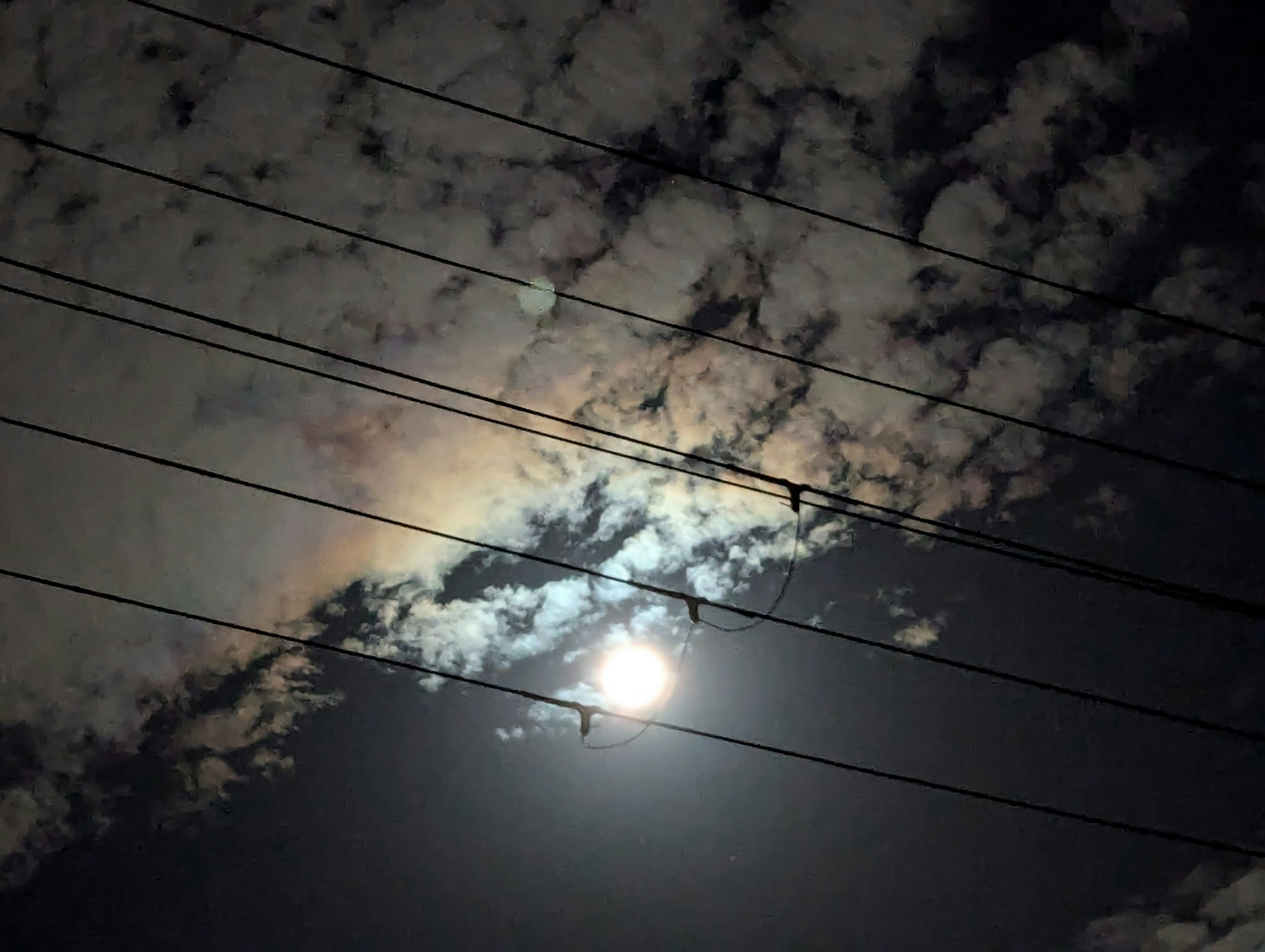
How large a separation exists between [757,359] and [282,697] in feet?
13.0

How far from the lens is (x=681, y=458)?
496 centimetres

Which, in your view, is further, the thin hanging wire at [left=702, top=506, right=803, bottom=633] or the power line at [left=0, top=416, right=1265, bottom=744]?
the thin hanging wire at [left=702, top=506, right=803, bottom=633]

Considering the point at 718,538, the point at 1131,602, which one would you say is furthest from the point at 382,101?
the point at 1131,602

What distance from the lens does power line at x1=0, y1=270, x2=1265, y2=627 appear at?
3.35 meters

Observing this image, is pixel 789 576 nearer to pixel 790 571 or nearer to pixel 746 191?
pixel 790 571

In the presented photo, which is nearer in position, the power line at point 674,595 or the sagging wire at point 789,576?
the power line at point 674,595

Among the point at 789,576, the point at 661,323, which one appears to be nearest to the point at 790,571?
the point at 789,576

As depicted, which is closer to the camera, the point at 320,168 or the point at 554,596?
the point at 320,168

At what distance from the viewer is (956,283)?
4.64 metres

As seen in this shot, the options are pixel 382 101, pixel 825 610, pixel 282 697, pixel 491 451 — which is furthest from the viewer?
pixel 282 697

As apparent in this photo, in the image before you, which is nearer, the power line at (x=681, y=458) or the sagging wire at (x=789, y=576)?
the power line at (x=681, y=458)

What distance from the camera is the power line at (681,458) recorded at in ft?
11.0

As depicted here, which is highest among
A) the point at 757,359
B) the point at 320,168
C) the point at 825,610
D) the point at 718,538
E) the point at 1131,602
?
the point at 320,168

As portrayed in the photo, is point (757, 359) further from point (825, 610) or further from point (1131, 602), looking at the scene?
point (1131, 602)
